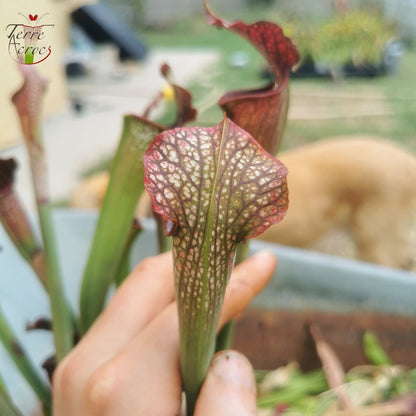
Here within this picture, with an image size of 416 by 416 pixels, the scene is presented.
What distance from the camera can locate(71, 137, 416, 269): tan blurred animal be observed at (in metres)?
1.07

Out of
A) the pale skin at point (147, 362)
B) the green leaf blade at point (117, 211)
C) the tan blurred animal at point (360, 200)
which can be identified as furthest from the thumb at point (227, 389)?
the tan blurred animal at point (360, 200)

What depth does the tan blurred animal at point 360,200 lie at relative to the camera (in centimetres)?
107

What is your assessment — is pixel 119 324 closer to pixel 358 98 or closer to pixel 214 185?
pixel 214 185

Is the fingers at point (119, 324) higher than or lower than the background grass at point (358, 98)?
higher

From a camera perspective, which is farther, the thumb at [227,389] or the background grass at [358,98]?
the background grass at [358,98]

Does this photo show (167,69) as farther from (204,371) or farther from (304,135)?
(304,135)

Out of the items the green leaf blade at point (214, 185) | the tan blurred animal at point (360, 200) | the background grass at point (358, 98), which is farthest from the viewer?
the background grass at point (358, 98)

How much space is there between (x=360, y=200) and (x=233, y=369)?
2.90ft

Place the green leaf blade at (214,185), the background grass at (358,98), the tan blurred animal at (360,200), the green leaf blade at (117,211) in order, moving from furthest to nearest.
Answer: the background grass at (358,98)
the tan blurred animal at (360,200)
the green leaf blade at (117,211)
the green leaf blade at (214,185)

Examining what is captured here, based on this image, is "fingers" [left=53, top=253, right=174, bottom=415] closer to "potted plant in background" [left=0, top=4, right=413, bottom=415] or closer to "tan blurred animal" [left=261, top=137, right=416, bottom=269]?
"potted plant in background" [left=0, top=4, right=413, bottom=415]
